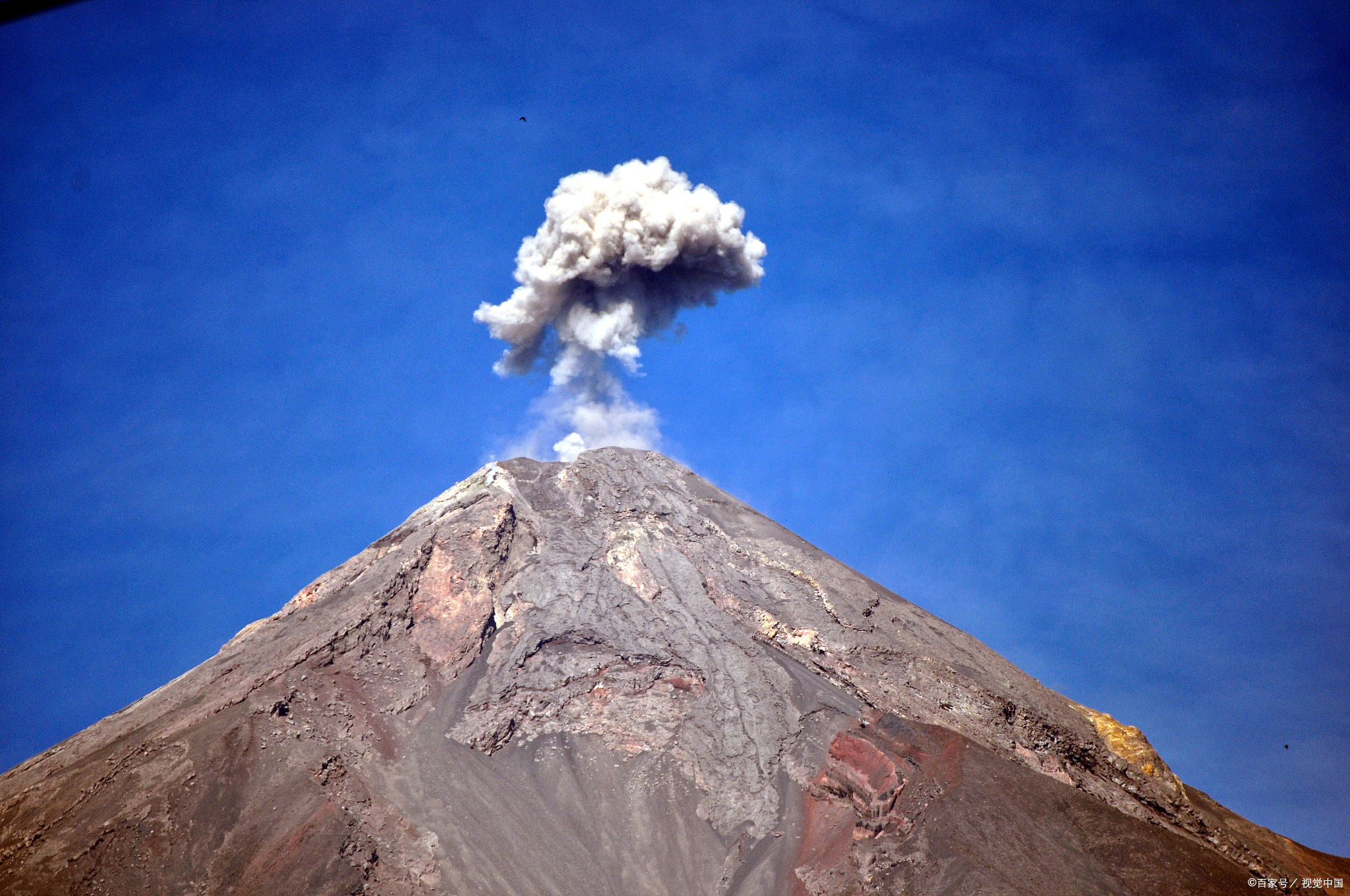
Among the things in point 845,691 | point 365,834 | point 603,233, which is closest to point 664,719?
point 845,691

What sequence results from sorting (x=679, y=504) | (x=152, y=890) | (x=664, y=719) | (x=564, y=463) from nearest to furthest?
(x=152, y=890), (x=664, y=719), (x=679, y=504), (x=564, y=463)

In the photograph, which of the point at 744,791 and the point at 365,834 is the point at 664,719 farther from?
the point at 365,834

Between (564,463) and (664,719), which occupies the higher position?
(564,463)

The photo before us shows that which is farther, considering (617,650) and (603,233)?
(603,233)

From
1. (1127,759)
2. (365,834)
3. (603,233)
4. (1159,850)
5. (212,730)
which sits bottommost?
(365,834)

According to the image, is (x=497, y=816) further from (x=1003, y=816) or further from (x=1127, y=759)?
(x=1127, y=759)

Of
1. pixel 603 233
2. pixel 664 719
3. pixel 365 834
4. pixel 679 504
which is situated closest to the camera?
pixel 365 834

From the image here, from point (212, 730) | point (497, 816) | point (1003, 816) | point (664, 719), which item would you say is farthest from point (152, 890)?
point (1003, 816)
